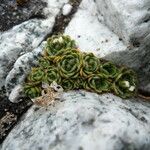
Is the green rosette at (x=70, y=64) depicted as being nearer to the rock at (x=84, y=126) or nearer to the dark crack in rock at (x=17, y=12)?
the rock at (x=84, y=126)

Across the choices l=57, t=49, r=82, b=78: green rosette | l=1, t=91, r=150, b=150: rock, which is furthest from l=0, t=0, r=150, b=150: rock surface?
l=57, t=49, r=82, b=78: green rosette

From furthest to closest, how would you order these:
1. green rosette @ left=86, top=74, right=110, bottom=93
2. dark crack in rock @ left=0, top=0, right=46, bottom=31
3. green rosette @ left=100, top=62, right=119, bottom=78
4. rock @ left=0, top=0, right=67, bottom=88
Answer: dark crack in rock @ left=0, top=0, right=46, bottom=31
rock @ left=0, top=0, right=67, bottom=88
green rosette @ left=100, top=62, right=119, bottom=78
green rosette @ left=86, top=74, right=110, bottom=93

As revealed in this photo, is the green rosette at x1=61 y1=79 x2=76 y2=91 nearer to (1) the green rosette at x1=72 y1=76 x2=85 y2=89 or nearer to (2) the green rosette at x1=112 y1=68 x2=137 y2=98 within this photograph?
(1) the green rosette at x1=72 y1=76 x2=85 y2=89

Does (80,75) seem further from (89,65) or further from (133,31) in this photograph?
(133,31)

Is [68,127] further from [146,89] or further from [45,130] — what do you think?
[146,89]

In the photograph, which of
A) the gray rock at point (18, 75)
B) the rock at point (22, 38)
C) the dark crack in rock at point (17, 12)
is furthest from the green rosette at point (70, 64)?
the dark crack in rock at point (17, 12)

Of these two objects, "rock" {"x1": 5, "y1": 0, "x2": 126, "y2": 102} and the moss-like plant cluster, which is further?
"rock" {"x1": 5, "y1": 0, "x2": 126, "y2": 102}

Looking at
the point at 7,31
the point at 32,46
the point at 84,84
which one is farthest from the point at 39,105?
the point at 7,31

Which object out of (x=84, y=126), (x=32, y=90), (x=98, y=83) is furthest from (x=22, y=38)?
(x=84, y=126)
